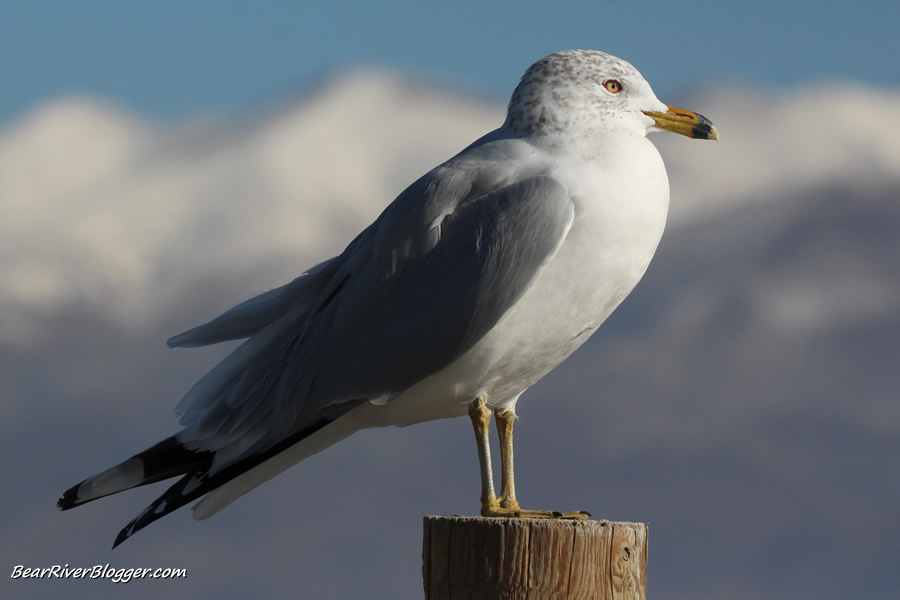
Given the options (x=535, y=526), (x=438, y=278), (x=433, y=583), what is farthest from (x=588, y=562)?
(x=438, y=278)

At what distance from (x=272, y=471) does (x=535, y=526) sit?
1906mm

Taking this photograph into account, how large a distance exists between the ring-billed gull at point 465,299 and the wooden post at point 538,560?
75 cm

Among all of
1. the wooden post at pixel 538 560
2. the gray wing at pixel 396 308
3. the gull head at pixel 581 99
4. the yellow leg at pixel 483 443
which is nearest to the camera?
the wooden post at pixel 538 560

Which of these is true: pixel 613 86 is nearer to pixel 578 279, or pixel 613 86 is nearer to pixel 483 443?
pixel 578 279

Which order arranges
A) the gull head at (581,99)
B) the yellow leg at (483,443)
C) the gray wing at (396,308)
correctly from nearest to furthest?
the gray wing at (396,308)
the gull head at (581,99)
the yellow leg at (483,443)

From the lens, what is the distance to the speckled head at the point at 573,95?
19.0ft

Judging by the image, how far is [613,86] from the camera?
236 inches

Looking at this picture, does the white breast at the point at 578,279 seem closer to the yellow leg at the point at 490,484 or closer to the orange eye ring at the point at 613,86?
the yellow leg at the point at 490,484

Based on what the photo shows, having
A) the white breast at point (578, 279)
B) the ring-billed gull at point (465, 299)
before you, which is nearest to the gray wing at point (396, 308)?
the ring-billed gull at point (465, 299)

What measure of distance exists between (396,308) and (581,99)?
61.3 inches

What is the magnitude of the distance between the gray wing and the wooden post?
969 millimetres

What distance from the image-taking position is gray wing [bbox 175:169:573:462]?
5387 millimetres

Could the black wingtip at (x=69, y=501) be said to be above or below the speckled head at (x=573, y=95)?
below

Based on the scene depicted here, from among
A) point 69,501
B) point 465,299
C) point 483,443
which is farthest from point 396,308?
point 69,501
